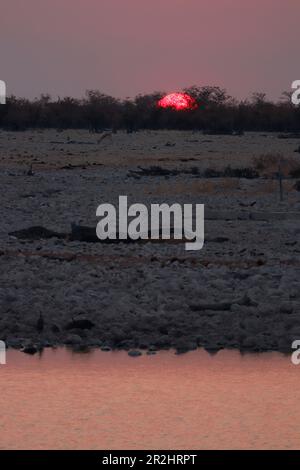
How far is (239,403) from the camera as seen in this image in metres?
10.4

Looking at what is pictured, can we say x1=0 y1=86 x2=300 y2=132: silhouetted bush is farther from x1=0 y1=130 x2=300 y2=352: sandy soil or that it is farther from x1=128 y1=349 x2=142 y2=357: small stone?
x1=128 y1=349 x2=142 y2=357: small stone

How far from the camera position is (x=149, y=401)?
1036cm

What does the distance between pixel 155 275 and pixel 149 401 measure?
463 cm

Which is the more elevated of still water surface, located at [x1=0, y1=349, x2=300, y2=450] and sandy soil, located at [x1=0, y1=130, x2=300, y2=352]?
sandy soil, located at [x1=0, y1=130, x2=300, y2=352]

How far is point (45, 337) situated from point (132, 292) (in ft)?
5.74

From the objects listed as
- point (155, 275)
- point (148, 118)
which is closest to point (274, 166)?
point (155, 275)

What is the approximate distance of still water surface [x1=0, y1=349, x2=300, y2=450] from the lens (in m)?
9.27

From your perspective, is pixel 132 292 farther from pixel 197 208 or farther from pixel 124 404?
pixel 197 208

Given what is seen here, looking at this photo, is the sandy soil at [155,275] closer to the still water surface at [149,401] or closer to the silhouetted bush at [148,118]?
the still water surface at [149,401]

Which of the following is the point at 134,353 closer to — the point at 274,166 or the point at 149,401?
the point at 149,401

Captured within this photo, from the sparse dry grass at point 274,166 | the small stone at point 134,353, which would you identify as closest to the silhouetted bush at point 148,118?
the sparse dry grass at point 274,166

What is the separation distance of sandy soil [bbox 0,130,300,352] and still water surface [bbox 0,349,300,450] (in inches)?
22.8

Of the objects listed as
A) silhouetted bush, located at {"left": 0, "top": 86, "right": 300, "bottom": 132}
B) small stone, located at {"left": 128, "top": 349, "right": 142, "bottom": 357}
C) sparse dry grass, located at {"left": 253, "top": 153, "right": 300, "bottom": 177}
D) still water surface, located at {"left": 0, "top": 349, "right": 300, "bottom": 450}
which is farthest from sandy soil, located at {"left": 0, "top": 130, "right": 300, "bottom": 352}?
silhouetted bush, located at {"left": 0, "top": 86, "right": 300, "bottom": 132}
